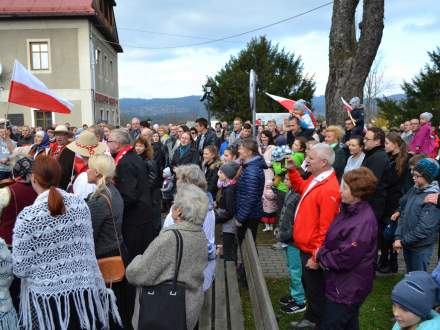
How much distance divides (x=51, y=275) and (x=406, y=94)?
23382 millimetres

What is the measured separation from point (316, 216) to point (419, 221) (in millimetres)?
1188

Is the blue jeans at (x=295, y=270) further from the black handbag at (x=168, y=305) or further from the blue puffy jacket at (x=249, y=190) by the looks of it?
the black handbag at (x=168, y=305)

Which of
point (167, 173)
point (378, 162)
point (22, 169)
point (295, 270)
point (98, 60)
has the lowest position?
point (295, 270)

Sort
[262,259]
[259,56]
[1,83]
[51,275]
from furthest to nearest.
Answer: [259,56] < [1,83] < [262,259] < [51,275]

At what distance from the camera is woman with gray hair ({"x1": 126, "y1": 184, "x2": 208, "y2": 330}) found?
97.4 inches

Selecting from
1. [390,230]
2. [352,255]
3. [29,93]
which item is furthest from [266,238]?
[29,93]

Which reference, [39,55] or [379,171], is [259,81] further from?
[379,171]

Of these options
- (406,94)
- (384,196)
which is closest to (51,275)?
(384,196)

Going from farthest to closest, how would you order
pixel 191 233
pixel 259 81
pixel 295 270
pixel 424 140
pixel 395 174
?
pixel 259 81 → pixel 424 140 → pixel 395 174 → pixel 295 270 → pixel 191 233

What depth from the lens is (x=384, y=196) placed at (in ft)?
16.8

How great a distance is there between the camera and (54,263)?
270 cm

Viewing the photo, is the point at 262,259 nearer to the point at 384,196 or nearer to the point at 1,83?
the point at 384,196

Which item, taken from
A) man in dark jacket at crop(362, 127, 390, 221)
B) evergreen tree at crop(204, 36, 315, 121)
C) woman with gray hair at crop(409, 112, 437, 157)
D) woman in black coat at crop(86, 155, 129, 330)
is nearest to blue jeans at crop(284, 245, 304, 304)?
man in dark jacket at crop(362, 127, 390, 221)

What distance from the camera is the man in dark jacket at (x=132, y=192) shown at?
4414mm
